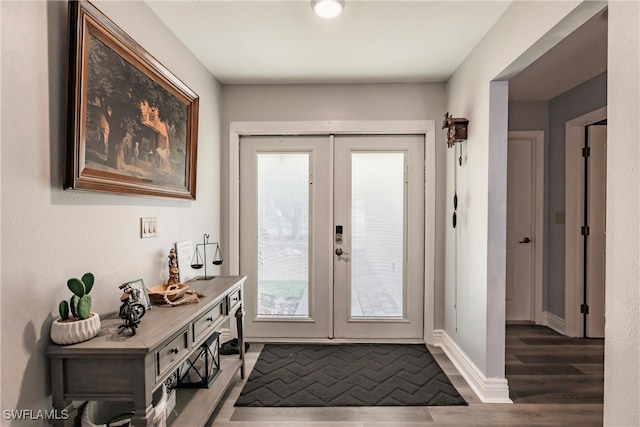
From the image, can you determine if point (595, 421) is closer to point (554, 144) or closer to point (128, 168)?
point (554, 144)

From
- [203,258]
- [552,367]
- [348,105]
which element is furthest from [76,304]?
[552,367]

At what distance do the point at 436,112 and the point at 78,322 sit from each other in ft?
10.2

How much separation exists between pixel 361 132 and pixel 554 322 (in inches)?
114

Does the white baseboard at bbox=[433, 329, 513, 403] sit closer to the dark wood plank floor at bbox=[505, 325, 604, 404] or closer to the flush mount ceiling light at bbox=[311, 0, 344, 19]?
the dark wood plank floor at bbox=[505, 325, 604, 404]

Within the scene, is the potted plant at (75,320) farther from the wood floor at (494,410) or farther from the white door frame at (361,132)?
the white door frame at (361,132)

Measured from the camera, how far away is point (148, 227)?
2016 millimetres

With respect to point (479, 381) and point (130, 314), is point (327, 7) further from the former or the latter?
point (479, 381)

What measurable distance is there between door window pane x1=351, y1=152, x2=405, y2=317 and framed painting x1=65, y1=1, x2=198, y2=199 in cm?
167

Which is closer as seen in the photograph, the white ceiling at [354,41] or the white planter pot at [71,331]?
the white planter pot at [71,331]

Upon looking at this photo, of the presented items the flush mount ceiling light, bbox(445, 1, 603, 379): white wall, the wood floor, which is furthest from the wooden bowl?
bbox(445, 1, 603, 379): white wall

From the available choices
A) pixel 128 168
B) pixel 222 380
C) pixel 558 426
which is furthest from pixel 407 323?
pixel 128 168

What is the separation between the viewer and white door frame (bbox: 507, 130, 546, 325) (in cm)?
379

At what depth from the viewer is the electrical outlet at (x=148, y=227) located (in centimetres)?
196

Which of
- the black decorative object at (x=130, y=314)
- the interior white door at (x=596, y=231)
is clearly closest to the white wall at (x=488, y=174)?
the interior white door at (x=596, y=231)
